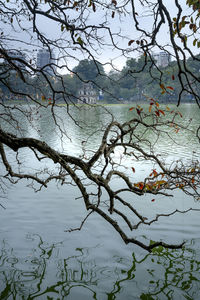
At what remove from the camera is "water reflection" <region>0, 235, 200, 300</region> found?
466 centimetres

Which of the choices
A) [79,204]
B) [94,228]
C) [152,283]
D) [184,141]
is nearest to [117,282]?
[152,283]

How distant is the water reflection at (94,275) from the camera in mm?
4664

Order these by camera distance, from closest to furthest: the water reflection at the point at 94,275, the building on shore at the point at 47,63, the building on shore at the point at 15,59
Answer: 1. the building on shore at the point at 15,59
2. the building on shore at the point at 47,63
3. the water reflection at the point at 94,275

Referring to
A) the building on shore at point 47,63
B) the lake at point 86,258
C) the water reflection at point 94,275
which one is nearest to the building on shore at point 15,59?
the building on shore at point 47,63

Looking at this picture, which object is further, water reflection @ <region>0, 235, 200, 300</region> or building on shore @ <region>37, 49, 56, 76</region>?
water reflection @ <region>0, 235, 200, 300</region>

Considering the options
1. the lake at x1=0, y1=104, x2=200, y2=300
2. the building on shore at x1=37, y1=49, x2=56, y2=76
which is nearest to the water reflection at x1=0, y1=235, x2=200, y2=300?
the lake at x1=0, y1=104, x2=200, y2=300

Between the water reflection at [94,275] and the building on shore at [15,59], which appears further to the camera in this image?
the water reflection at [94,275]

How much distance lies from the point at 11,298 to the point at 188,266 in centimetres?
285

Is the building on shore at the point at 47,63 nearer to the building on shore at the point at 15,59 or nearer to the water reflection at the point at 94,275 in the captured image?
the building on shore at the point at 15,59

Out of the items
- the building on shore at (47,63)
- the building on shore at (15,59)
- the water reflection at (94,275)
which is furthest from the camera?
the water reflection at (94,275)

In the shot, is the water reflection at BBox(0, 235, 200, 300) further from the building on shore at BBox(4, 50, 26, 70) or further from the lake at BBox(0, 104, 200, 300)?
the building on shore at BBox(4, 50, 26, 70)

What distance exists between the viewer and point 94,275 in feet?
16.9

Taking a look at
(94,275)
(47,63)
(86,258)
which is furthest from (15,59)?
(86,258)

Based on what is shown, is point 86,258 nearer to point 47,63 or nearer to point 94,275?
point 94,275
